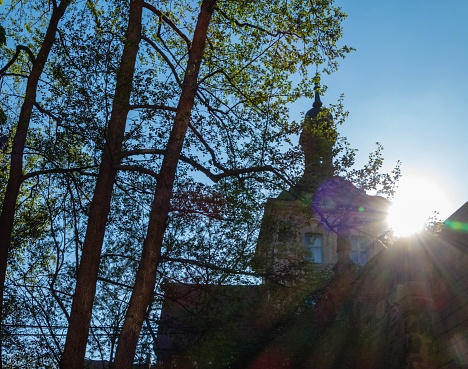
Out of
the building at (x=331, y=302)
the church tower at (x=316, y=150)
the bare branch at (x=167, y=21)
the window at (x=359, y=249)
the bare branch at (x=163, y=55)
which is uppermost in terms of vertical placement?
the window at (x=359, y=249)

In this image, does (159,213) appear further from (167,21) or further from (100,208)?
(167,21)

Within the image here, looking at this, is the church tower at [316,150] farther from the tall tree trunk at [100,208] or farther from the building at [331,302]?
the tall tree trunk at [100,208]

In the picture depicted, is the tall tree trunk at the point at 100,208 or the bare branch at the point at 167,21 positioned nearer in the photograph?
the tall tree trunk at the point at 100,208

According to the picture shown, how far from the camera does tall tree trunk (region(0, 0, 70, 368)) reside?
32.7 feet

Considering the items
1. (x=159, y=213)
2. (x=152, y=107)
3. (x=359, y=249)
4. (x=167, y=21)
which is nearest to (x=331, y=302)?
(x=159, y=213)

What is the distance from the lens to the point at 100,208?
968 centimetres

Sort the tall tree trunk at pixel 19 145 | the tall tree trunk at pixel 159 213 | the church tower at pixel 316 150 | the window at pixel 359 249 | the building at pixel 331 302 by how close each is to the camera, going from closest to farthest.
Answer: the tall tree trunk at pixel 159 213 → the tall tree trunk at pixel 19 145 → the building at pixel 331 302 → the church tower at pixel 316 150 → the window at pixel 359 249

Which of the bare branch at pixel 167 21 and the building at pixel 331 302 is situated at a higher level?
the bare branch at pixel 167 21

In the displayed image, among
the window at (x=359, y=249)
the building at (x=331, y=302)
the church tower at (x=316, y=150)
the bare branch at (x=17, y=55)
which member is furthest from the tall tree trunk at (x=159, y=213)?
the window at (x=359, y=249)

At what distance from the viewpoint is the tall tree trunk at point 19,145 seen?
9953 mm

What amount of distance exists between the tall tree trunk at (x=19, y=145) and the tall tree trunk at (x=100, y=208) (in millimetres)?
1618

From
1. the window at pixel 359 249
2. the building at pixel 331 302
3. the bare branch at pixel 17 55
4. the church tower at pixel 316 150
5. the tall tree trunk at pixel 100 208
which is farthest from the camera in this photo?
the window at pixel 359 249

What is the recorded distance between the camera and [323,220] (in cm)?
972

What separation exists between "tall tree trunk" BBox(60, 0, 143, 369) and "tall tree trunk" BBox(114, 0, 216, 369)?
29.3 inches
